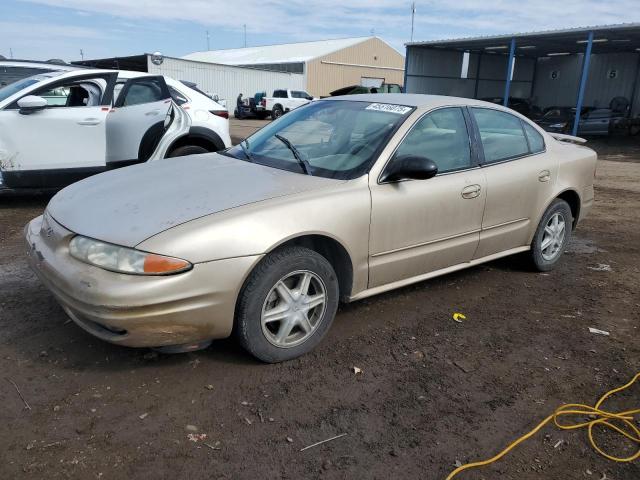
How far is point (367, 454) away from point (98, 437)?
4.11 ft

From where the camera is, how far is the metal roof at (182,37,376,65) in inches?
1772

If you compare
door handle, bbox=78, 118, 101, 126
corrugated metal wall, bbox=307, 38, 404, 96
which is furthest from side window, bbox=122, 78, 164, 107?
corrugated metal wall, bbox=307, 38, 404, 96

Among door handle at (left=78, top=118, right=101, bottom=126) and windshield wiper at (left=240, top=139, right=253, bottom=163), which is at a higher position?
windshield wiper at (left=240, top=139, right=253, bottom=163)

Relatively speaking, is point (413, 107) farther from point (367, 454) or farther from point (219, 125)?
point (219, 125)

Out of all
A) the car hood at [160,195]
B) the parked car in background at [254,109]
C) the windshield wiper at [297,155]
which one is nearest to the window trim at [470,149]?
the car hood at [160,195]

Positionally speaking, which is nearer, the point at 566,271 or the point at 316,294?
the point at 316,294

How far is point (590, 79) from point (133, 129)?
26.9 metres

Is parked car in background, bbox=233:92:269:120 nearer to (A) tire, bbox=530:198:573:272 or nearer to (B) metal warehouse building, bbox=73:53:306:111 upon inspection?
(B) metal warehouse building, bbox=73:53:306:111

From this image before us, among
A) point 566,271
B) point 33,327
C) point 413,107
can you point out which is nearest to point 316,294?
point 413,107

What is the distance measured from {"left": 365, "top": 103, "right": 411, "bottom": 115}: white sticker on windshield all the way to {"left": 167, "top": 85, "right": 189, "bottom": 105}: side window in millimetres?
3738

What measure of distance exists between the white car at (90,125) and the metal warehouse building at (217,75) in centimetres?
2178

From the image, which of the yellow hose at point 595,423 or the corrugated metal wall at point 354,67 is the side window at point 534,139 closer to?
the yellow hose at point 595,423

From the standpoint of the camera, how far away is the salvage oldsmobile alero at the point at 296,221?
106 inches

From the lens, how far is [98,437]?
2.46 metres
